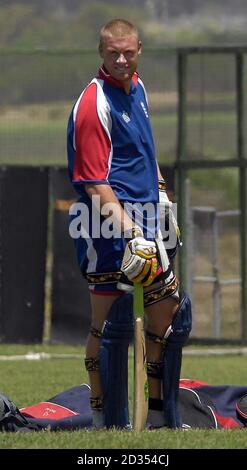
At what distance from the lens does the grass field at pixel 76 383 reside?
297 inches

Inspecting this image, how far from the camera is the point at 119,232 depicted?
334 inches

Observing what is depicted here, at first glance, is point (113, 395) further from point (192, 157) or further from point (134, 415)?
point (192, 157)

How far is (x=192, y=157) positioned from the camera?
15359 mm

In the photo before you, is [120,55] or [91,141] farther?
[120,55]

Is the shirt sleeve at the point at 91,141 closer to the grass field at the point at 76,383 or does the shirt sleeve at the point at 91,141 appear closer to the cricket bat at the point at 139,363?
the cricket bat at the point at 139,363

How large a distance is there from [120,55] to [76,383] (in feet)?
14.5

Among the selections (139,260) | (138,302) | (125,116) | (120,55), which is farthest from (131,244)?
(120,55)

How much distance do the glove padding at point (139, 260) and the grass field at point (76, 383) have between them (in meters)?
0.82

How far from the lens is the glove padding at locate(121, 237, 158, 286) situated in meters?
8.23

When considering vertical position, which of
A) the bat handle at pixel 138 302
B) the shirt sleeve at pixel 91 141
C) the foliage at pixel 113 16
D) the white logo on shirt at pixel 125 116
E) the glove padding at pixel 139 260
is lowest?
the bat handle at pixel 138 302

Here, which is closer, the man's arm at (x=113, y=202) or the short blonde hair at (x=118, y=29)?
the man's arm at (x=113, y=202)

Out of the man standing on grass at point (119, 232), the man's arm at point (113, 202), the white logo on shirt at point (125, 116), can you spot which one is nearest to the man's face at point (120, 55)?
the man standing on grass at point (119, 232)

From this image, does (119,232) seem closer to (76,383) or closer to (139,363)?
(139,363)
